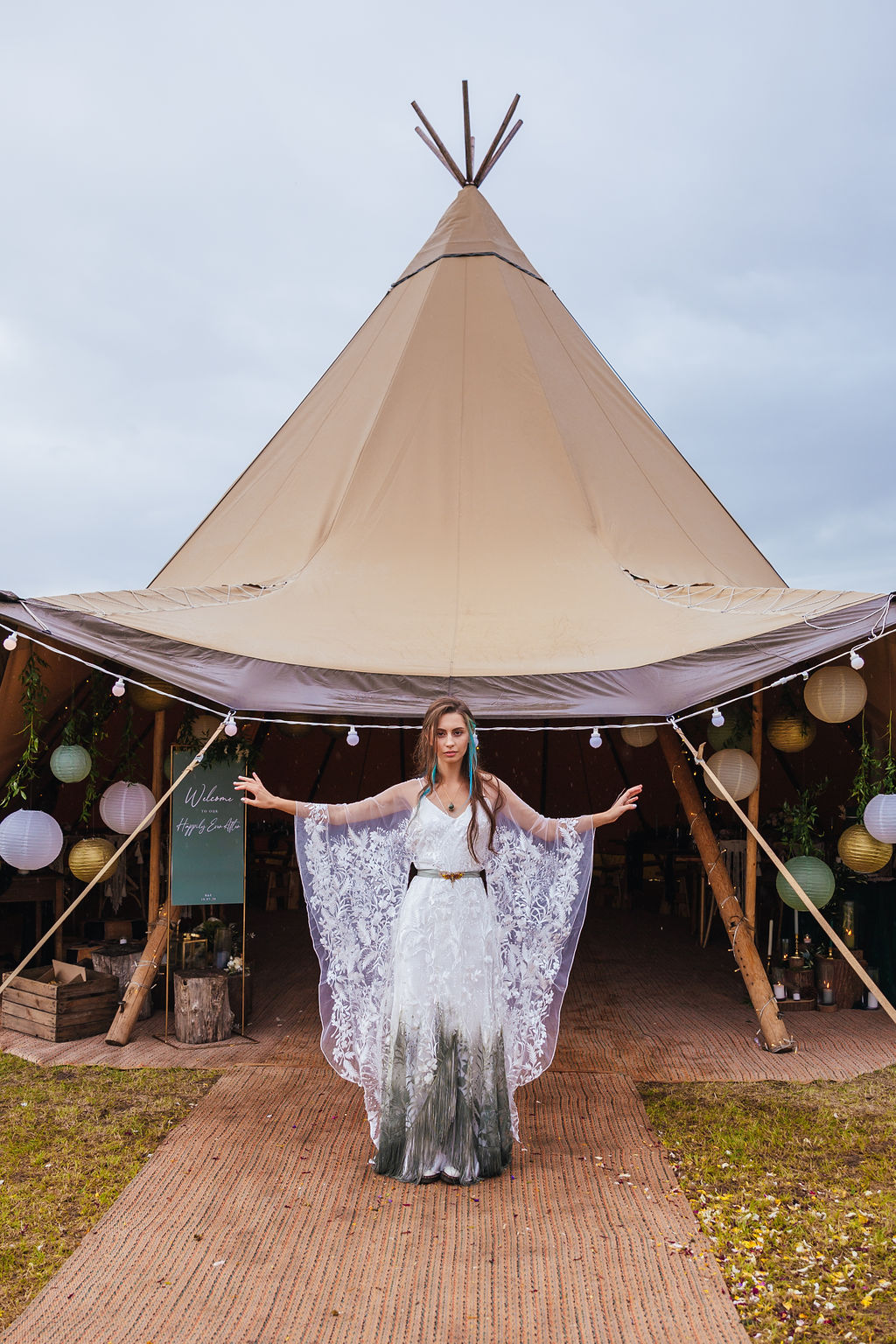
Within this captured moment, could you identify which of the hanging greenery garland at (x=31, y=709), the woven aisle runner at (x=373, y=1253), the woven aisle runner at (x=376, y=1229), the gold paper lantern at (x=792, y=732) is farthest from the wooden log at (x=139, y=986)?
the gold paper lantern at (x=792, y=732)

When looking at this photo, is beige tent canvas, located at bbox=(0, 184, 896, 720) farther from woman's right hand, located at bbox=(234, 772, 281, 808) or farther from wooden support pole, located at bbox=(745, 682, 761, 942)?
woman's right hand, located at bbox=(234, 772, 281, 808)

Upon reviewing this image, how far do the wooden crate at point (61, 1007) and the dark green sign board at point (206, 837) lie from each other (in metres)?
0.62

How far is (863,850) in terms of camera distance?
4738mm

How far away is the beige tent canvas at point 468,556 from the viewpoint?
3.86 metres

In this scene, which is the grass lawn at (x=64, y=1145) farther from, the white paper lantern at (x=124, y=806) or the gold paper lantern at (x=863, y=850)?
the gold paper lantern at (x=863, y=850)

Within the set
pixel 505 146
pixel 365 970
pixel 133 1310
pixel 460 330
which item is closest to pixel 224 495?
pixel 460 330

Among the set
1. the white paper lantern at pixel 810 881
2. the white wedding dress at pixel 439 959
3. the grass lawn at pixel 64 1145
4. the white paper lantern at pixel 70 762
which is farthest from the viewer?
the white paper lantern at pixel 810 881

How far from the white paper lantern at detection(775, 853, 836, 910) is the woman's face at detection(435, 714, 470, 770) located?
2.54 meters

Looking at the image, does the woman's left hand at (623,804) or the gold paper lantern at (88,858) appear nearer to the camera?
the woman's left hand at (623,804)

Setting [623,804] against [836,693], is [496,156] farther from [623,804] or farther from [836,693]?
[623,804]

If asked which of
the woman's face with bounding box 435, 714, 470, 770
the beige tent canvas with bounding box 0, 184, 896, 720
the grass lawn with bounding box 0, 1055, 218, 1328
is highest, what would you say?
the beige tent canvas with bounding box 0, 184, 896, 720

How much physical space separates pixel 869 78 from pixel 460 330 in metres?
5.08

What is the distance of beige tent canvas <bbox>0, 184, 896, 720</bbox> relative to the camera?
3.86 metres

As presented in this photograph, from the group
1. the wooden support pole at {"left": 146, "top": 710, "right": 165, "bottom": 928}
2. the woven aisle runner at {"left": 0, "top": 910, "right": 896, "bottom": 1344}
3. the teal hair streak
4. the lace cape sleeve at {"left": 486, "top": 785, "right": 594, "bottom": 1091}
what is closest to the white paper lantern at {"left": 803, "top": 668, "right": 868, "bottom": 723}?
the woven aisle runner at {"left": 0, "top": 910, "right": 896, "bottom": 1344}
